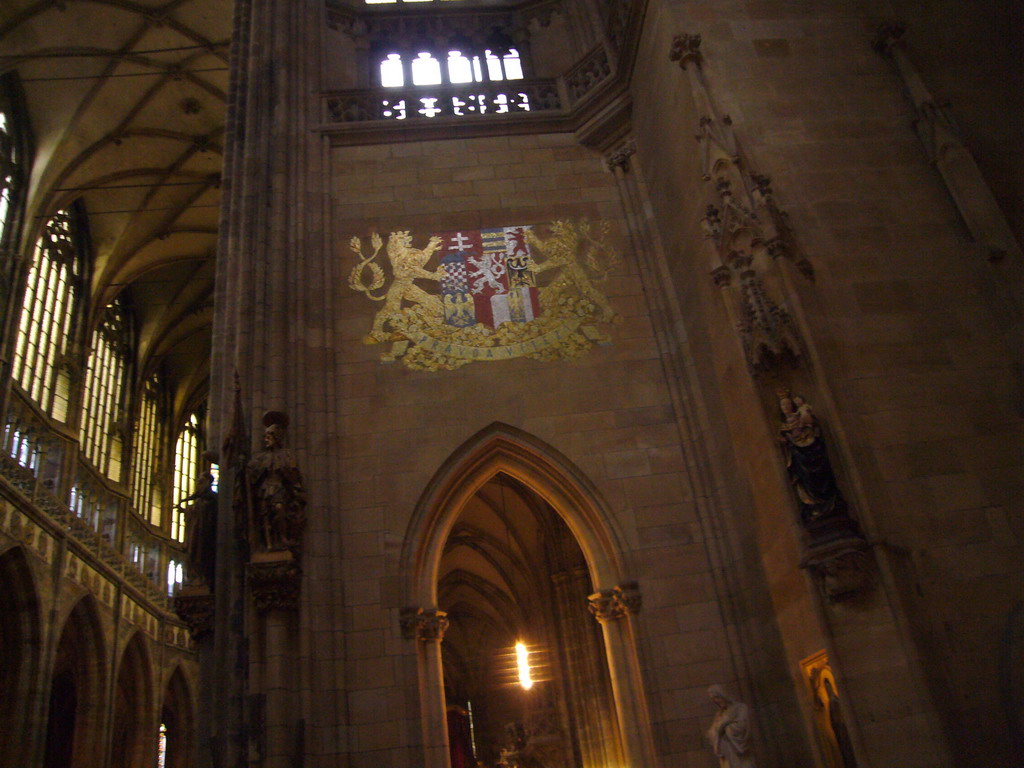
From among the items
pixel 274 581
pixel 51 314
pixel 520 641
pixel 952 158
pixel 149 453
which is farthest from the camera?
pixel 149 453

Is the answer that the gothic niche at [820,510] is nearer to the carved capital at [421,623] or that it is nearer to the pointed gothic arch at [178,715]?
the carved capital at [421,623]

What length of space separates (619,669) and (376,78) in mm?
9724

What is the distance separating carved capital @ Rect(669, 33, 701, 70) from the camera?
9.72 meters

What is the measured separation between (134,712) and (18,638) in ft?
22.6

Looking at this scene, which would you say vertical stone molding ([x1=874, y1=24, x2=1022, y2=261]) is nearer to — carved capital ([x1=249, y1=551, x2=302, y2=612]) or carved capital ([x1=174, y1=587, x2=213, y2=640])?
carved capital ([x1=249, y1=551, x2=302, y2=612])

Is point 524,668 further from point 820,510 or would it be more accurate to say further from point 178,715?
point 178,715

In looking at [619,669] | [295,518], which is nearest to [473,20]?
[295,518]

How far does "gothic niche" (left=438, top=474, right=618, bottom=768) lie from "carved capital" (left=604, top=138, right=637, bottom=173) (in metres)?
5.75

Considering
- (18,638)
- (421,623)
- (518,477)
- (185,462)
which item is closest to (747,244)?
(518,477)

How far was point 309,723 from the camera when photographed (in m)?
8.27

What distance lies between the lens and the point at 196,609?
8867 millimetres

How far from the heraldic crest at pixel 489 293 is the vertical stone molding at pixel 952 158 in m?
3.94

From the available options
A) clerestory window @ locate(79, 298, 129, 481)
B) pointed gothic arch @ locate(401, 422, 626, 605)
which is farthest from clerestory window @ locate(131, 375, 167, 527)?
pointed gothic arch @ locate(401, 422, 626, 605)

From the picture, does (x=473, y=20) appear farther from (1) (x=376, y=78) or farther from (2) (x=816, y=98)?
(2) (x=816, y=98)
